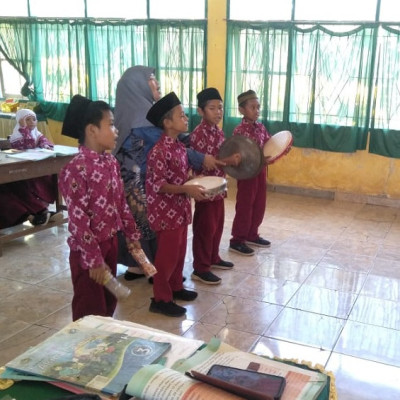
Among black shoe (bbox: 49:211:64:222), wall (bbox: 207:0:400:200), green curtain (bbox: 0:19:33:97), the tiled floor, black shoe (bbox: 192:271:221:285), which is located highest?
green curtain (bbox: 0:19:33:97)

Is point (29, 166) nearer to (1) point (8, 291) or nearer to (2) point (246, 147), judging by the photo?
(1) point (8, 291)

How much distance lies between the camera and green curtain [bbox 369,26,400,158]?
5.07 metres

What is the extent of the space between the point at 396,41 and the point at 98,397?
16.9ft

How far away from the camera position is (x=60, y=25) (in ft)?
23.2

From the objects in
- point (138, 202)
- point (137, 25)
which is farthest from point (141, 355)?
point (137, 25)

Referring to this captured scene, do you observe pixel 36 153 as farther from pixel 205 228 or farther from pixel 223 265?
pixel 223 265

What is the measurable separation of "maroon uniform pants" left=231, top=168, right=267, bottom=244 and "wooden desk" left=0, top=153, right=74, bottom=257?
1.66 m

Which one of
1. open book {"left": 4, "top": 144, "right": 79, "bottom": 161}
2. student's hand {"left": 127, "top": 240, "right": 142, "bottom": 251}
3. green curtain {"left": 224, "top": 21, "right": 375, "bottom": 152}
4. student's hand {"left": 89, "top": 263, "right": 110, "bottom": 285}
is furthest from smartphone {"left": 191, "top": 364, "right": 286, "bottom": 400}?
green curtain {"left": 224, "top": 21, "right": 375, "bottom": 152}

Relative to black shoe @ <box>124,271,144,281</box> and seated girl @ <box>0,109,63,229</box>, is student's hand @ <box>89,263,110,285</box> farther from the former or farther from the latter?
seated girl @ <box>0,109,63,229</box>

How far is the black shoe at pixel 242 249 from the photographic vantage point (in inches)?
152

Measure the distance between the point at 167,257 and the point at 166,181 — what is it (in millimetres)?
459

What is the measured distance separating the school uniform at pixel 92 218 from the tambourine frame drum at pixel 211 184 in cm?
62

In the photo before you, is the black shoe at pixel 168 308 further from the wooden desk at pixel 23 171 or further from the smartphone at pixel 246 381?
the smartphone at pixel 246 381

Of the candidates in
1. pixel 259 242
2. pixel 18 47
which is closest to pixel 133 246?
pixel 259 242
